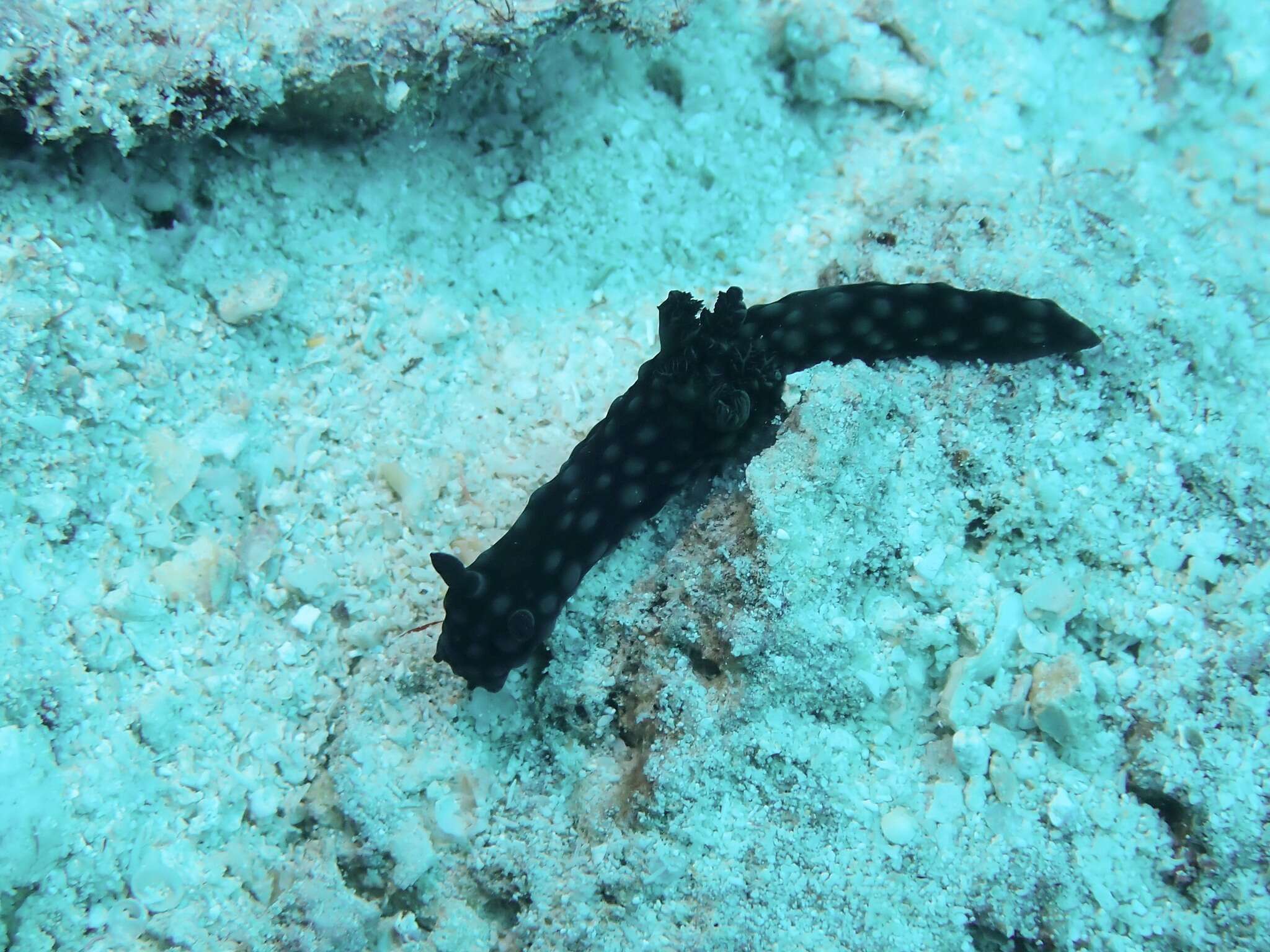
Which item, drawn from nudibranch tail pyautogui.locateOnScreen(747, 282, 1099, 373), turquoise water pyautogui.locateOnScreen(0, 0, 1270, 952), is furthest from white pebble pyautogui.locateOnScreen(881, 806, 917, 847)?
nudibranch tail pyautogui.locateOnScreen(747, 282, 1099, 373)

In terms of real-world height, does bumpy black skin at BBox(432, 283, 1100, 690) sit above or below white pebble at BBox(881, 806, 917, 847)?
above

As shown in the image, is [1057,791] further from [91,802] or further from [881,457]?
[91,802]

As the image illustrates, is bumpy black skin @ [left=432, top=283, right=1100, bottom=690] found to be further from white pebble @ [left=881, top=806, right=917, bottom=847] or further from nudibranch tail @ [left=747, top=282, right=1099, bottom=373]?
white pebble @ [left=881, top=806, right=917, bottom=847]

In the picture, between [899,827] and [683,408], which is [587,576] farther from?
[899,827]

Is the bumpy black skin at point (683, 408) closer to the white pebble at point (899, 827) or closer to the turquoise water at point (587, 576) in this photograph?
the turquoise water at point (587, 576)

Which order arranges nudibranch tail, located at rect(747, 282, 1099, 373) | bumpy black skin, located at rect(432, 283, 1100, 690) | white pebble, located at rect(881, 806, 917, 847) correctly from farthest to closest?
1. nudibranch tail, located at rect(747, 282, 1099, 373)
2. bumpy black skin, located at rect(432, 283, 1100, 690)
3. white pebble, located at rect(881, 806, 917, 847)

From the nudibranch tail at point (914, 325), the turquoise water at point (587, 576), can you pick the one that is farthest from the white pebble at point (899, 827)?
the nudibranch tail at point (914, 325)

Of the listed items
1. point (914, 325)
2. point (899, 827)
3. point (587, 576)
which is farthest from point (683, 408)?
point (899, 827)

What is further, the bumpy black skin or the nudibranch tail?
the nudibranch tail
